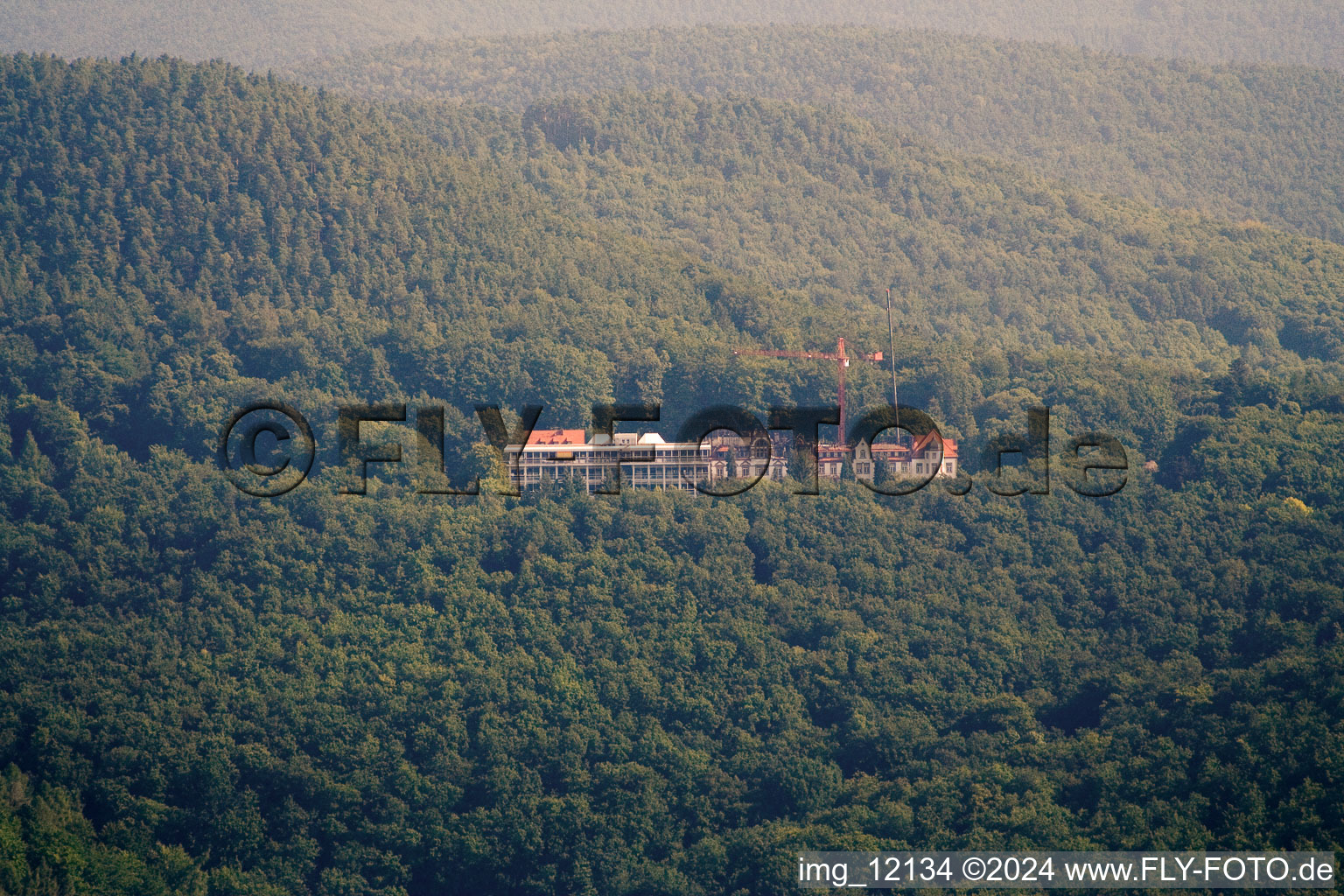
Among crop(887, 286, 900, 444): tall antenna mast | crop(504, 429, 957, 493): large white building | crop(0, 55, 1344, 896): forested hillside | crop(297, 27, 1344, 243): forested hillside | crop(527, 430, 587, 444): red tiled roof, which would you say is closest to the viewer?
crop(0, 55, 1344, 896): forested hillside

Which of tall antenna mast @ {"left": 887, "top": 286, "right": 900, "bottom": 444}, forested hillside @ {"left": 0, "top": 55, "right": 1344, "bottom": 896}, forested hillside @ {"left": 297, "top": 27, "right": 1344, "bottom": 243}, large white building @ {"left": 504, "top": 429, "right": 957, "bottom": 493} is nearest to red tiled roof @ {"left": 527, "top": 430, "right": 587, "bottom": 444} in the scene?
large white building @ {"left": 504, "top": 429, "right": 957, "bottom": 493}

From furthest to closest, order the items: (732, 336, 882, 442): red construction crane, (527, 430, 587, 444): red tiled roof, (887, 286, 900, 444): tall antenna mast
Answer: (732, 336, 882, 442): red construction crane, (887, 286, 900, 444): tall antenna mast, (527, 430, 587, 444): red tiled roof

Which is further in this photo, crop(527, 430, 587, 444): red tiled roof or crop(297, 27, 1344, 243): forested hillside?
crop(297, 27, 1344, 243): forested hillside

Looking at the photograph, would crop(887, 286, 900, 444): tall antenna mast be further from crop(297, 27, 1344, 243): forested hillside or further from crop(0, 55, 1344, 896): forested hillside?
crop(297, 27, 1344, 243): forested hillside
